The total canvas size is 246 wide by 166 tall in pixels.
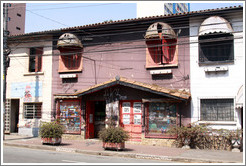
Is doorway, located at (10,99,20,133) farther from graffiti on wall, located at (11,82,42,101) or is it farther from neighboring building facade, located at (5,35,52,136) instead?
graffiti on wall, located at (11,82,42,101)

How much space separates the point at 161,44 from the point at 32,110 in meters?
9.78

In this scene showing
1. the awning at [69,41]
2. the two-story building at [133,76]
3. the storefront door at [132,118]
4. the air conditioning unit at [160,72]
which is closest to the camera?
the two-story building at [133,76]

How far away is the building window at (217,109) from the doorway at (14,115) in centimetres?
1316

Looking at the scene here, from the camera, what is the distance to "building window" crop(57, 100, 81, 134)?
1736cm

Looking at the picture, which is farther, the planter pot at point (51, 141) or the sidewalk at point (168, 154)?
the planter pot at point (51, 141)

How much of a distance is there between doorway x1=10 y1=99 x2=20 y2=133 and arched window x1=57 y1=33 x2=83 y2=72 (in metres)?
4.93

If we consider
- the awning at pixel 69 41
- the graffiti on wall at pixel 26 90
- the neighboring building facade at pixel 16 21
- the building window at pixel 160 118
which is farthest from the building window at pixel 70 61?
the neighboring building facade at pixel 16 21

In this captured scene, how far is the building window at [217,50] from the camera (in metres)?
14.5

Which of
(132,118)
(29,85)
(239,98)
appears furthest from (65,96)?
(239,98)

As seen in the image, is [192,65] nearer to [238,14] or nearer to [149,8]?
[238,14]

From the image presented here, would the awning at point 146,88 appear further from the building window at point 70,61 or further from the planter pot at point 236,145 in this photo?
the planter pot at point 236,145

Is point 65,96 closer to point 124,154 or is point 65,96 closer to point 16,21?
point 124,154

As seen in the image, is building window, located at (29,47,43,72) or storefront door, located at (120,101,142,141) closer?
storefront door, located at (120,101,142,141)

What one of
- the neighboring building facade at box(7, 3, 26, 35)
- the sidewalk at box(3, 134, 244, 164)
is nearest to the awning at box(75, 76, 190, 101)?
the sidewalk at box(3, 134, 244, 164)
